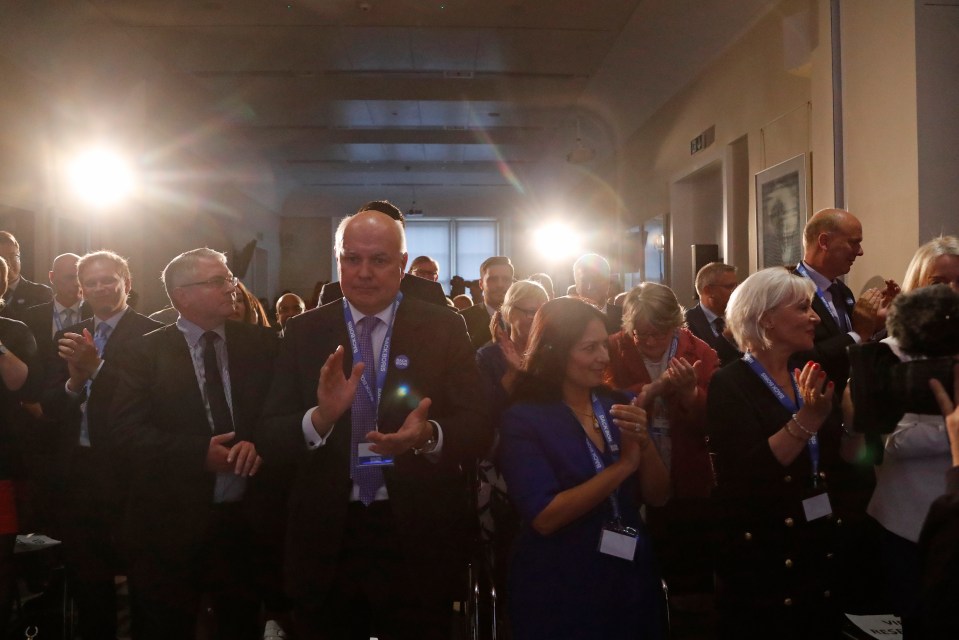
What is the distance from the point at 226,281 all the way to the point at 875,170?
3789mm

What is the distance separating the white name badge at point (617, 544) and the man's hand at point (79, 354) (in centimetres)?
194

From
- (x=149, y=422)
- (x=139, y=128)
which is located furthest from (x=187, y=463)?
(x=139, y=128)

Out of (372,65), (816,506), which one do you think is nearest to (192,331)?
(816,506)

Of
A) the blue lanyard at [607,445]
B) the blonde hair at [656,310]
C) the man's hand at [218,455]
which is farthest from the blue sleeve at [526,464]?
the blonde hair at [656,310]

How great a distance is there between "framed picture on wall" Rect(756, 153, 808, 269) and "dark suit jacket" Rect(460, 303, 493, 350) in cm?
247

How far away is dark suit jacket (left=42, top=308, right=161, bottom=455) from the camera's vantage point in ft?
8.87

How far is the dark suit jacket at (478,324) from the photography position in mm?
4758

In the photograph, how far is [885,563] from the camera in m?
2.22

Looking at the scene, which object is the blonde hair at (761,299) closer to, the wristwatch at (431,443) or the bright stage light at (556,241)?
the wristwatch at (431,443)

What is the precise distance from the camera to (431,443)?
2.02 meters

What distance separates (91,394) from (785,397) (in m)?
2.42

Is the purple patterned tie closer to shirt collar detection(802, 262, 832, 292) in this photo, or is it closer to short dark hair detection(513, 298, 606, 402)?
short dark hair detection(513, 298, 606, 402)

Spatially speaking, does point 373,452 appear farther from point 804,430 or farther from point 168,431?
point 804,430

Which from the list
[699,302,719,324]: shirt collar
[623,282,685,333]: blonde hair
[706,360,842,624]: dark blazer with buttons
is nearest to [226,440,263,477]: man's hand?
[706,360,842,624]: dark blazer with buttons
